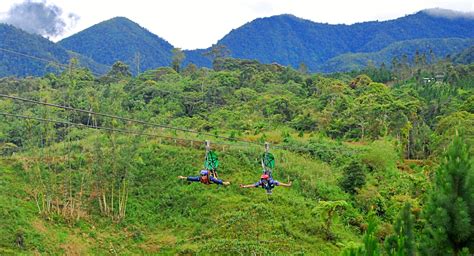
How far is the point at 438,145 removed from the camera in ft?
82.5

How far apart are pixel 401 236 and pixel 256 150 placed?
1903cm

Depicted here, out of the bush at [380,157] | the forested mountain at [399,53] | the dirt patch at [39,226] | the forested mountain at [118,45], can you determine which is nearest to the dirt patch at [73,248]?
the dirt patch at [39,226]

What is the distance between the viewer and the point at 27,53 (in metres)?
77.4

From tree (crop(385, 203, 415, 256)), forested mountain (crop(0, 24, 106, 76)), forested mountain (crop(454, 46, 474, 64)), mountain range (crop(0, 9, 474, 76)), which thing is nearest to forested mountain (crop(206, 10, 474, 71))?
mountain range (crop(0, 9, 474, 76))

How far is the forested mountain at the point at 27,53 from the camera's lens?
74.2 m

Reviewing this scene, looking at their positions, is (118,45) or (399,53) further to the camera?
(399,53)

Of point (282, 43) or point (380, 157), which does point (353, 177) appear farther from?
point (282, 43)

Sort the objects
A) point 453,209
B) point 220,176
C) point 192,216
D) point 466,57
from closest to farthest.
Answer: point 453,209, point 192,216, point 220,176, point 466,57

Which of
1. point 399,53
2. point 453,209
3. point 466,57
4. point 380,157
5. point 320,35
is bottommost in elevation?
point 380,157

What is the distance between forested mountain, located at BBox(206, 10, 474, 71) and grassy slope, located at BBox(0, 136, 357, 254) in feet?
359

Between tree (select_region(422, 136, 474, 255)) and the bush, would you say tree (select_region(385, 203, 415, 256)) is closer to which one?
tree (select_region(422, 136, 474, 255))

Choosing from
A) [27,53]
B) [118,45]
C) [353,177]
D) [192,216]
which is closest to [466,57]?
[353,177]

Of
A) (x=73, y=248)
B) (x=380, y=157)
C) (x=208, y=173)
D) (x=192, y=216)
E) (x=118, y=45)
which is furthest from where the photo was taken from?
(x=118, y=45)

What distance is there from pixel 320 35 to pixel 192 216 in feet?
443
